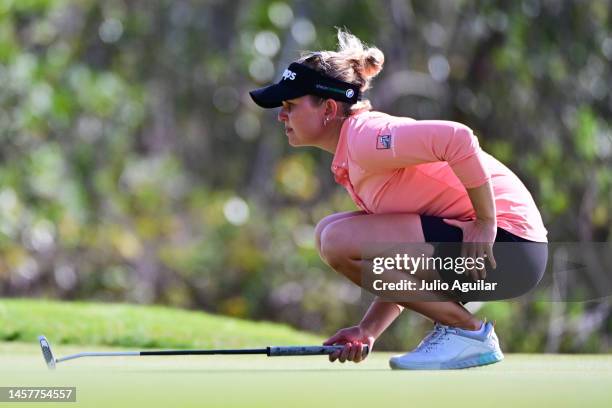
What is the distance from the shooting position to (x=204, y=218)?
16.6 metres

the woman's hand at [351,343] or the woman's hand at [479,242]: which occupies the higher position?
the woman's hand at [479,242]

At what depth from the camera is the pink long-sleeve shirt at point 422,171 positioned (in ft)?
15.4

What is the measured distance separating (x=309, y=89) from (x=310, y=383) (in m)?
1.45

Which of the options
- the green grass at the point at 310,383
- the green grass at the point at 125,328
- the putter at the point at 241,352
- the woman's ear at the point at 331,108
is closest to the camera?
the green grass at the point at 310,383

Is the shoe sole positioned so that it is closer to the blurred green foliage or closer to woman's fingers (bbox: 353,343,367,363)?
woman's fingers (bbox: 353,343,367,363)

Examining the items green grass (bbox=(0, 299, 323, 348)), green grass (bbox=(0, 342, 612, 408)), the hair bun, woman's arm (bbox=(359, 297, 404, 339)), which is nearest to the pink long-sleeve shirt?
the hair bun

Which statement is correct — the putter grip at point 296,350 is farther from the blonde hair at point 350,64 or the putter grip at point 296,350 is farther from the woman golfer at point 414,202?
the blonde hair at point 350,64

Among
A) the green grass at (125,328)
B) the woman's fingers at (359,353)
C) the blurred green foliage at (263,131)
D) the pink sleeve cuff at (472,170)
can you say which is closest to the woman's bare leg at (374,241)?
the woman's fingers at (359,353)

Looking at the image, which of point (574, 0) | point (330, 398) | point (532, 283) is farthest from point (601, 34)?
point (330, 398)

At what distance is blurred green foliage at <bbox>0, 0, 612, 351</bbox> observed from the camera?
50.0 feet

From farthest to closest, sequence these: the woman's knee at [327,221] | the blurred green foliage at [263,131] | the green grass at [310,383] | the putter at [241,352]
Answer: the blurred green foliage at [263,131] < the woman's knee at [327,221] < the putter at [241,352] < the green grass at [310,383]

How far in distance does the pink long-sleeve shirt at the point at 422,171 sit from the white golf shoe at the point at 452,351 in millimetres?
465

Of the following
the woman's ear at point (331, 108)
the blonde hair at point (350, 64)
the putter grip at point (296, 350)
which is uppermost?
the blonde hair at point (350, 64)

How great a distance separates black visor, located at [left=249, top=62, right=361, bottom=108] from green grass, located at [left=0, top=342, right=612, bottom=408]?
107 centimetres
